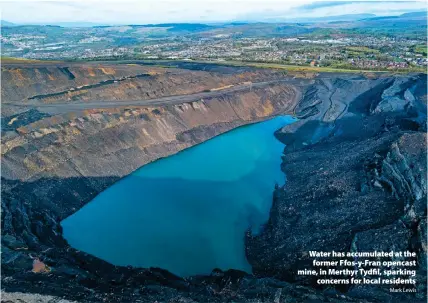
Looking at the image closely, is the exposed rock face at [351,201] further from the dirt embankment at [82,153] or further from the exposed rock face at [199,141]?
the dirt embankment at [82,153]

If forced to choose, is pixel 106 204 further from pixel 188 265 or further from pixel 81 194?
pixel 188 265

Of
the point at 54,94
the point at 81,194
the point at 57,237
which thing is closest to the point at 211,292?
the point at 57,237

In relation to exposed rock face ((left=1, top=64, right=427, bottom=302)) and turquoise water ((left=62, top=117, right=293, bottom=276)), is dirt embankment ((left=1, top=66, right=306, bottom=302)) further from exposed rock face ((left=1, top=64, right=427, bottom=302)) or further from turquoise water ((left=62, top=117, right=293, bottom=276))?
turquoise water ((left=62, top=117, right=293, bottom=276))

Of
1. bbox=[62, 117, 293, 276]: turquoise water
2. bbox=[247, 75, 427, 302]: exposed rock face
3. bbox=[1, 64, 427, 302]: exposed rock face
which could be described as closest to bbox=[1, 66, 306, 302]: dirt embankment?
bbox=[1, 64, 427, 302]: exposed rock face

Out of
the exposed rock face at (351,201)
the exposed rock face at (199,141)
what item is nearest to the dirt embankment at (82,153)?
the exposed rock face at (199,141)

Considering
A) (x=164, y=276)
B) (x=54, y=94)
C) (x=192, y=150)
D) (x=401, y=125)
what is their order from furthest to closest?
(x=54, y=94) → (x=192, y=150) → (x=401, y=125) → (x=164, y=276)

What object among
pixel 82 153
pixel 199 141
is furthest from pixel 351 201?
pixel 82 153
